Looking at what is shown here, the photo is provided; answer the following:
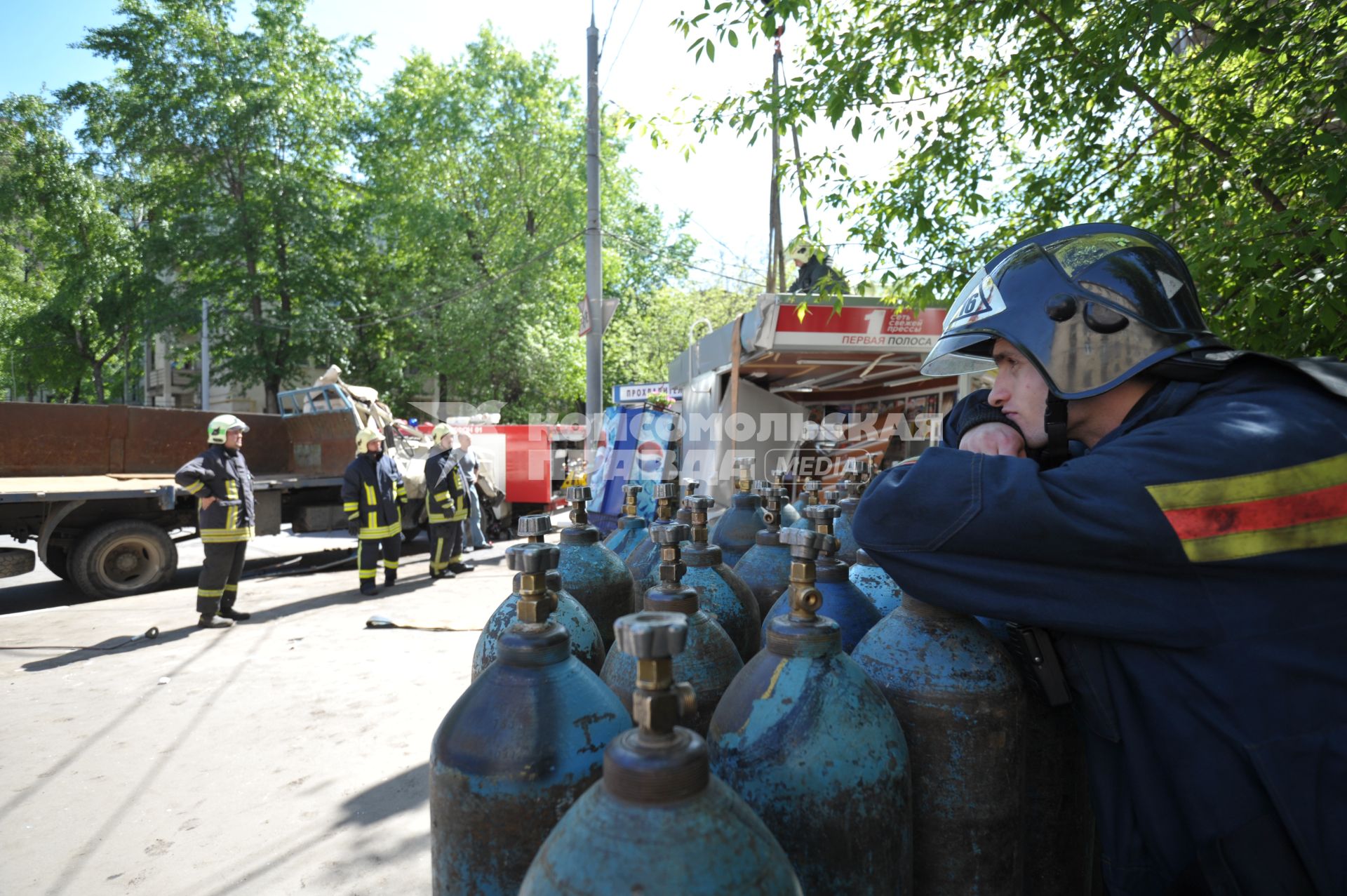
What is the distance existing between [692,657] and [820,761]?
45cm

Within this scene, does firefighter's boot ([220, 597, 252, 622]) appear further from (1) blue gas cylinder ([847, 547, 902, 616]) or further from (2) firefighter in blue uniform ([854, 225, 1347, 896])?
(2) firefighter in blue uniform ([854, 225, 1347, 896])

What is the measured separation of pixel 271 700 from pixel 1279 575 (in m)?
5.44

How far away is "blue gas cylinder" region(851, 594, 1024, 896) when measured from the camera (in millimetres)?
1409

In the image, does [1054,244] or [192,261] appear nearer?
[1054,244]

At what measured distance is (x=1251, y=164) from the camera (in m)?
3.16

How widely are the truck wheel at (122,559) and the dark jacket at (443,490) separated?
2903mm

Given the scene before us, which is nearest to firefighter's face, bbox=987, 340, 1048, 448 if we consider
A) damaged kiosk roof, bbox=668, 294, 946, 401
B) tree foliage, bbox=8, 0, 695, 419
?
damaged kiosk roof, bbox=668, 294, 946, 401

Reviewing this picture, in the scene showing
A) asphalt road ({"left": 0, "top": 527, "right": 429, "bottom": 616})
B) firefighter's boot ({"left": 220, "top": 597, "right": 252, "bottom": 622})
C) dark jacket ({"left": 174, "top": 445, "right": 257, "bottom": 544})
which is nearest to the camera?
dark jacket ({"left": 174, "top": 445, "right": 257, "bottom": 544})

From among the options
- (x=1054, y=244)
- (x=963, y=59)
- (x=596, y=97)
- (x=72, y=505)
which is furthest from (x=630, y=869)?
(x=596, y=97)

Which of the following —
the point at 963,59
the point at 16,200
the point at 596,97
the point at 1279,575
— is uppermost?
the point at 16,200

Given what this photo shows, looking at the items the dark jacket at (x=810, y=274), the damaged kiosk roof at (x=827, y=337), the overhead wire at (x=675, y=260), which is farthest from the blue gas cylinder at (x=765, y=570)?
the overhead wire at (x=675, y=260)

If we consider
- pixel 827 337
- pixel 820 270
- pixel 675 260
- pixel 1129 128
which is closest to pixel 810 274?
pixel 820 270

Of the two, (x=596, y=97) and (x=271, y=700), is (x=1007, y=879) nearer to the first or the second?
(x=271, y=700)

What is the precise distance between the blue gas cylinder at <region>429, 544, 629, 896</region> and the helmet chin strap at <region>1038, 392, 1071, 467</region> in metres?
1.06
